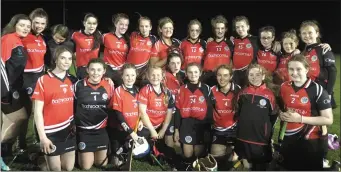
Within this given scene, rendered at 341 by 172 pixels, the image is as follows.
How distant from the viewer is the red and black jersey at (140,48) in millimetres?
4348

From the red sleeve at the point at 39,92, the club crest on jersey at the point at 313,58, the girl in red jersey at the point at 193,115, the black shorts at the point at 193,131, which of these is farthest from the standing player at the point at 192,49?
the red sleeve at the point at 39,92

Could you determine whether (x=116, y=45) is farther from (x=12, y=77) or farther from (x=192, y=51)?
(x=12, y=77)

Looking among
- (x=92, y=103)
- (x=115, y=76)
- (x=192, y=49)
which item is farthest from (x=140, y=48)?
(x=92, y=103)

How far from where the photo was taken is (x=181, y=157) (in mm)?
3922

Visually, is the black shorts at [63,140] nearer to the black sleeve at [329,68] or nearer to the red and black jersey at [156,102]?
the red and black jersey at [156,102]

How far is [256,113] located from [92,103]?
5.27 ft

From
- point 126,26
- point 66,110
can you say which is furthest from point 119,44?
point 66,110

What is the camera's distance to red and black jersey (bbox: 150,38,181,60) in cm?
429

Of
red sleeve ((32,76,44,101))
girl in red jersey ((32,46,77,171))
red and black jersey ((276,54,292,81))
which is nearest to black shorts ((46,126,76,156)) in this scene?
girl in red jersey ((32,46,77,171))

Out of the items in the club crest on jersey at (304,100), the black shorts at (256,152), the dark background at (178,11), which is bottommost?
the black shorts at (256,152)

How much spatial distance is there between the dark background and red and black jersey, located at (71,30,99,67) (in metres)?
0.32

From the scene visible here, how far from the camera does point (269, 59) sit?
14.0 ft

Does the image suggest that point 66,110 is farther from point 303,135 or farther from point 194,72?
point 303,135

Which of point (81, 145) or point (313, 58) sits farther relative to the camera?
point (313, 58)
